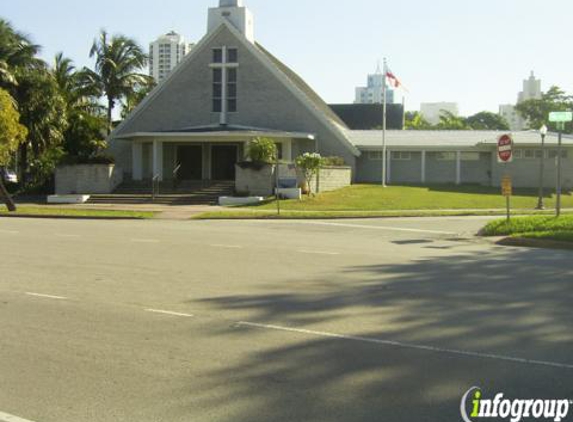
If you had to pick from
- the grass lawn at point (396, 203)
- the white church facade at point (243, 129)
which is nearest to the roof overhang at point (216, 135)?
the white church facade at point (243, 129)

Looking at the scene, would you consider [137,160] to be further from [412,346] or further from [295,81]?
[412,346]

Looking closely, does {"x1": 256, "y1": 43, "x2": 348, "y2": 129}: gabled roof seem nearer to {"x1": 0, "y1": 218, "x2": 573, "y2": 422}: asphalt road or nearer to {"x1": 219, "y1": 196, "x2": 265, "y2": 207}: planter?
{"x1": 219, "y1": 196, "x2": 265, "y2": 207}: planter

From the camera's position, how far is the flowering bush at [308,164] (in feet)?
109

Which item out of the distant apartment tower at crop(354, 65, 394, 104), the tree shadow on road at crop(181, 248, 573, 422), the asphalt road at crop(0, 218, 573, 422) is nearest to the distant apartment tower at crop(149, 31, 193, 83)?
the distant apartment tower at crop(354, 65, 394, 104)

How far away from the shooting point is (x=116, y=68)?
167 feet

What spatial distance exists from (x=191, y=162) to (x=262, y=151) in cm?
801

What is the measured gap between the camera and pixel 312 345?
262 inches

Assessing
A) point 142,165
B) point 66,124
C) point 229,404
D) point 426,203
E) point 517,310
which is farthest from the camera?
point 66,124

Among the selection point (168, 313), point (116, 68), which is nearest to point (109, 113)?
point (116, 68)

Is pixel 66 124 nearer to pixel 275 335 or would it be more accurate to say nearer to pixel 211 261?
pixel 211 261

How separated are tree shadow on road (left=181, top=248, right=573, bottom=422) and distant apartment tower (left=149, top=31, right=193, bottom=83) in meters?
82.0

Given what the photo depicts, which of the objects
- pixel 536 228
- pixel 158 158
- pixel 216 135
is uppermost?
pixel 216 135

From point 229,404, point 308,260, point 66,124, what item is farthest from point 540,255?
point 66,124

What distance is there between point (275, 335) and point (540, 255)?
9436mm
